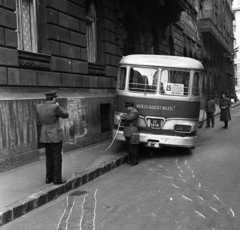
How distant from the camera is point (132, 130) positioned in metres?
8.16

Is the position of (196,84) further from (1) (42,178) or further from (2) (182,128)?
(1) (42,178)

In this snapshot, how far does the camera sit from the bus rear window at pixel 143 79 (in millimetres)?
8953

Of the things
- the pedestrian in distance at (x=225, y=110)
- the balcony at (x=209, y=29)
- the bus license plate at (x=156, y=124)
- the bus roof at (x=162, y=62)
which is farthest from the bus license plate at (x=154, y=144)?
the balcony at (x=209, y=29)

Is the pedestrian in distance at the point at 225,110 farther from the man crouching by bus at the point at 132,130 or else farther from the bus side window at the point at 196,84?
the man crouching by bus at the point at 132,130

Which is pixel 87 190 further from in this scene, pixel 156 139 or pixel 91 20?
pixel 91 20

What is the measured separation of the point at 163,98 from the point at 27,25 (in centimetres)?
414

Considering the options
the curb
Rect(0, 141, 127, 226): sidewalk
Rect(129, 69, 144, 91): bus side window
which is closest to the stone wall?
Rect(0, 141, 127, 226): sidewalk

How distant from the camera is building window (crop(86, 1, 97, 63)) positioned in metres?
11.9

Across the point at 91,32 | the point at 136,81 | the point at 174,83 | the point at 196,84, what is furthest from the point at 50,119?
the point at 91,32

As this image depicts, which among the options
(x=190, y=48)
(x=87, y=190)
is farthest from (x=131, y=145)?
(x=190, y=48)

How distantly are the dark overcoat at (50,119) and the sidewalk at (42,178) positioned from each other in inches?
33.9

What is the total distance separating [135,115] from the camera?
8148 mm

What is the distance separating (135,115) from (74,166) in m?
1.97

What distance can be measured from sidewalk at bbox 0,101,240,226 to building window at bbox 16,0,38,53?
307cm
